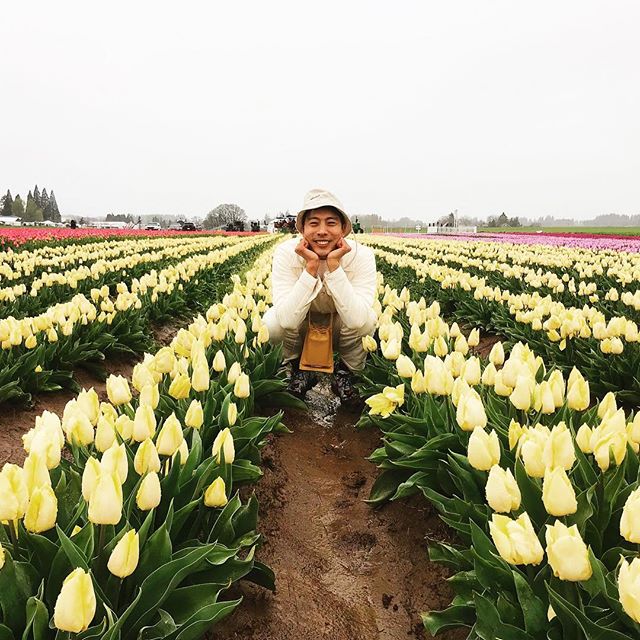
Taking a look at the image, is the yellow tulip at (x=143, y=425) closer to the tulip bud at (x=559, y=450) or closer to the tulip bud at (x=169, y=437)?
the tulip bud at (x=169, y=437)

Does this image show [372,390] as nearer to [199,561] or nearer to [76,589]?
[199,561]

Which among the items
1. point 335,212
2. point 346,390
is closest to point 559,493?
point 335,212

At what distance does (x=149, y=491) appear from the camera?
1613 millimetres

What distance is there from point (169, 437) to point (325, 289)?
7.05ft

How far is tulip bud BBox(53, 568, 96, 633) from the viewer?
1.20 metres

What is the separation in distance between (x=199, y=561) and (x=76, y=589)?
0.48 metres

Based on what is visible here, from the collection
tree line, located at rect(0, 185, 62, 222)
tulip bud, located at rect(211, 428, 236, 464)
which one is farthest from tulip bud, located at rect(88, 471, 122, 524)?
tree line, located at rect(0, 185, 62, 222)

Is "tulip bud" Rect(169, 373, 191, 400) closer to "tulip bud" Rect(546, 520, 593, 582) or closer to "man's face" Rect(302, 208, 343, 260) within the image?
"man's face" Rect(302, 208, 343, 260)

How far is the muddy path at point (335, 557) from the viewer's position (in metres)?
2.08

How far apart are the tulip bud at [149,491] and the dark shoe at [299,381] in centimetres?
256

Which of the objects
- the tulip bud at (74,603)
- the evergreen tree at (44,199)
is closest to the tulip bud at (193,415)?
the tulip bud at (74,603)

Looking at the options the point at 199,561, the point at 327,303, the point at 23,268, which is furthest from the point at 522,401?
the point at 23,268

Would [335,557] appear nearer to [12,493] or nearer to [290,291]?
[12,493]

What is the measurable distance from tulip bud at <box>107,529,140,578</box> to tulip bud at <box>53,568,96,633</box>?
140 millimetres
